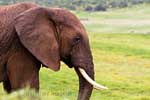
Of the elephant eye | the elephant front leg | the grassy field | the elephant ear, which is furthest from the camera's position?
the grassy field

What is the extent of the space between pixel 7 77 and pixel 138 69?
1624 centimetres

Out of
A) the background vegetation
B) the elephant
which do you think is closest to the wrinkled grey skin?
the elephant

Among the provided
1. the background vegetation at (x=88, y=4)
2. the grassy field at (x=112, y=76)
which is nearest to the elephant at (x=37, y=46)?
the grassy field at (x=112, y=76)

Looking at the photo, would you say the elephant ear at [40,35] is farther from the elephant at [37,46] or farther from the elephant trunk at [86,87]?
the elephant trunk at [86,87]

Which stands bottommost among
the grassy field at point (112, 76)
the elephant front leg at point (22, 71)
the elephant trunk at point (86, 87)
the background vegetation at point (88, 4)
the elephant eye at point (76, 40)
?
the background vegetation at point (88, 4)

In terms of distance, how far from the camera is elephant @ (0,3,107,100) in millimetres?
8805

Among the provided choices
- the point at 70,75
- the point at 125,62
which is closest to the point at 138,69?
the point at 125,62

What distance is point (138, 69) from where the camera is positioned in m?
24.8

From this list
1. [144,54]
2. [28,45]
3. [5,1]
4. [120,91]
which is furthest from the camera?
[5,1]

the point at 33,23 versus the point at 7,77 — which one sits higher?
the point at 33,23

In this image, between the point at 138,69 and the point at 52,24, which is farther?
the point at 138,69

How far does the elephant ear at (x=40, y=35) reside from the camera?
887cm

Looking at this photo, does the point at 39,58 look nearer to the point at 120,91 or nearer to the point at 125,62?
the point at 120,91

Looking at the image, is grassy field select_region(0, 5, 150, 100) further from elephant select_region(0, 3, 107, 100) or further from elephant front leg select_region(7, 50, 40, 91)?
elephant select_region(0, 3, 107, 100)
